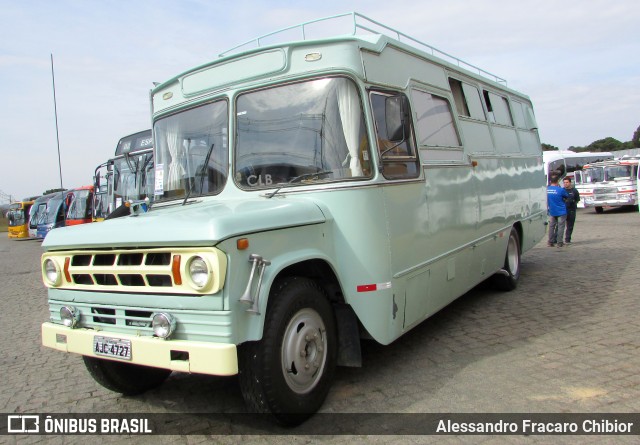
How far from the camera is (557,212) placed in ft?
44.1

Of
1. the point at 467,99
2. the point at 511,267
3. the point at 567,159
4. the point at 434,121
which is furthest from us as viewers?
the point at 567,159

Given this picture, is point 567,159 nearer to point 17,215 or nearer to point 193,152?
point 193,152

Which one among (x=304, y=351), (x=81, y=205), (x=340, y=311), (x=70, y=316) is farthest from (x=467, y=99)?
(x=81, y=205)

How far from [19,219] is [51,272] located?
31907 millimetres

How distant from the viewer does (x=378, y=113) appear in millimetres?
4488

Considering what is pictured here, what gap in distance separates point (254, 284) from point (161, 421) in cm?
154

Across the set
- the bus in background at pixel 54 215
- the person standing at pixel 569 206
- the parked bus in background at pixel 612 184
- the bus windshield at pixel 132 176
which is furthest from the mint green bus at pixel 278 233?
the bus in background at pixel 54 215

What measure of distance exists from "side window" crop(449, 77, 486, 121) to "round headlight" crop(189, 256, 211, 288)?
14.2 feet

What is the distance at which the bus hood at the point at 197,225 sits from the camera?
3.23 metres

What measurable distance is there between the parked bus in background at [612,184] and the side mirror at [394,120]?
22933 mm

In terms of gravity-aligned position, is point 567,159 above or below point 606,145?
below

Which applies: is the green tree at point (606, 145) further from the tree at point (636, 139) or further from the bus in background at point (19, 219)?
the bus in background at point (19, 219)

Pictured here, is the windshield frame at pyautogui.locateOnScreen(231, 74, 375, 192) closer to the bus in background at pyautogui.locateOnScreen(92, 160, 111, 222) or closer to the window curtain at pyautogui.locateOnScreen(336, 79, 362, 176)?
the window curtain at pyautogui.locateOnScreen(336, 79, 362, 176)

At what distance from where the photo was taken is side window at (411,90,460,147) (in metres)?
5.30
